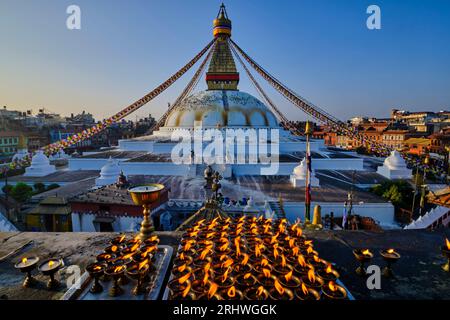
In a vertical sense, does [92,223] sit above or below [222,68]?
below

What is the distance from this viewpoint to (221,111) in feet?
72.8

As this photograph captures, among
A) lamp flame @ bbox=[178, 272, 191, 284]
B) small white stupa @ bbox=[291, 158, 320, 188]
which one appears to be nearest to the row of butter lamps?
lamp flame @ bbox=[178, 272, 191, 284]

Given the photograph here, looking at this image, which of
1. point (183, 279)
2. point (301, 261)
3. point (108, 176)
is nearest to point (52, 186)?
point (108, 176)

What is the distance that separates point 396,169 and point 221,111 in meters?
13.8

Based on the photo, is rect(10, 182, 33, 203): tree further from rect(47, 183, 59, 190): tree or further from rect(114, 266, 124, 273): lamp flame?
rect(114, 266, 124, 273): lamp flame

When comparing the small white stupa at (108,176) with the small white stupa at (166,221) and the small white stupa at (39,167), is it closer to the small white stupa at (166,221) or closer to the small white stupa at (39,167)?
the small white stupa at (166,221)

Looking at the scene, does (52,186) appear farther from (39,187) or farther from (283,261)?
(283,261)

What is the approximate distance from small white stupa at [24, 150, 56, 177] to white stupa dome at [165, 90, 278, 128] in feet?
33.5

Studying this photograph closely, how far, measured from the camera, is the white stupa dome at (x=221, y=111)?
22.0 m

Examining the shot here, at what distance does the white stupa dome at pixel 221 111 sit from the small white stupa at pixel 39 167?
1020 cm

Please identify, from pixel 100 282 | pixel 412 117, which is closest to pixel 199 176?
pixel 100 282

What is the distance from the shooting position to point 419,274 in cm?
328

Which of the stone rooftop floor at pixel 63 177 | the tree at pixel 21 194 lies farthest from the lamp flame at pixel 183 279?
the stone rooftop floor at pixel 63 177
